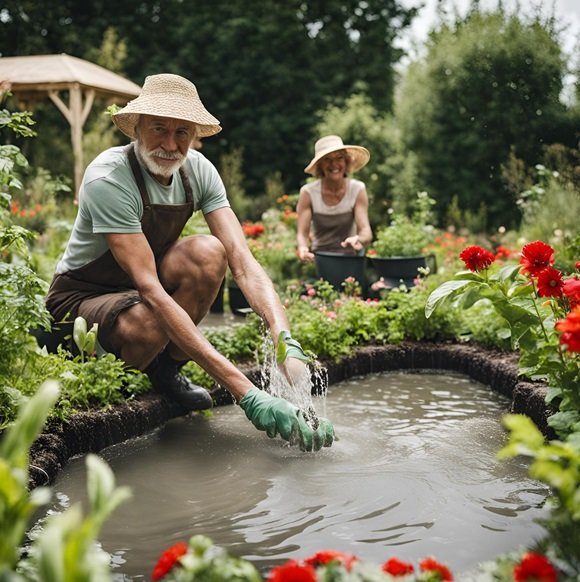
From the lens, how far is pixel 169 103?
322 cm

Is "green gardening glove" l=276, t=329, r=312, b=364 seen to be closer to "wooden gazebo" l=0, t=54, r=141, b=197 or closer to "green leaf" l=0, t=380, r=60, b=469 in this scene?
"green leaf" l=0, t=380, r=60, b=469

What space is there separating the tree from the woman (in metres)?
4.71

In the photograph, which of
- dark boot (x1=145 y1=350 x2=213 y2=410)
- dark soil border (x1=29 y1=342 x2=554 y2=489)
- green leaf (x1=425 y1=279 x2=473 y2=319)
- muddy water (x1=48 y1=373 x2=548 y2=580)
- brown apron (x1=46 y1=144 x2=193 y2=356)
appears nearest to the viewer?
muddy water (x1=48 y1=373 x2=548 y2=580)

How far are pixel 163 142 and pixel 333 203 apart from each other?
116 inches

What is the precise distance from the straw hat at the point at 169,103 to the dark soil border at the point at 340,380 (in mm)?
1362

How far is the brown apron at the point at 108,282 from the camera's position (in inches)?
135

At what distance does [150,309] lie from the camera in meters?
3.19

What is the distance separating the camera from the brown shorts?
3449 millimetres

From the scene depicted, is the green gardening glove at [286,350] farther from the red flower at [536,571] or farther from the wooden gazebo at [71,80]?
the wooden gazebo at [71,80]

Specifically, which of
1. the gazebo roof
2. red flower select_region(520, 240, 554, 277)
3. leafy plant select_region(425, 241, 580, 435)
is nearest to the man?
leafy plant select_region(425, 241, 580, 435)

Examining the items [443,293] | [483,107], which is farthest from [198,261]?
[483,107]

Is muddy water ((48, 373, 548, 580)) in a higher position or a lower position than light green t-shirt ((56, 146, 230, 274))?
lower

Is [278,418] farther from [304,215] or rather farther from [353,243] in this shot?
A: [304,215]

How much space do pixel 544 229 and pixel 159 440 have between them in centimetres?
560
